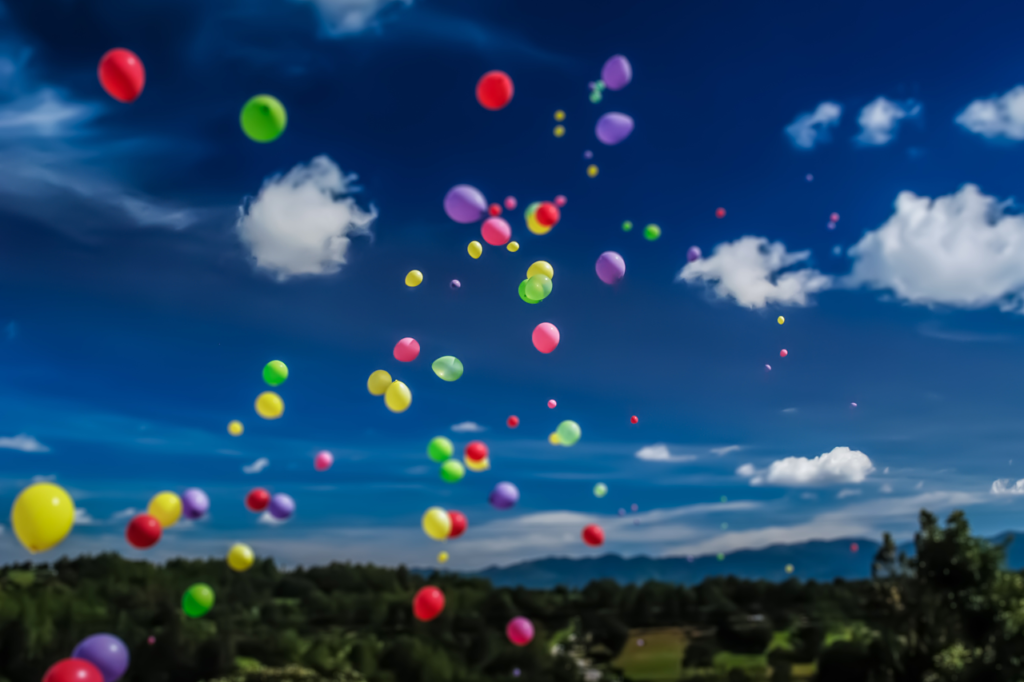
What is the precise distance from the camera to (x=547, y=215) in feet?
19.8

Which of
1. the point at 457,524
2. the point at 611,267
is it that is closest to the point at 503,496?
the point at 457,524

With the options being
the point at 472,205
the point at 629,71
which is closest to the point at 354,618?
the point at 472,205

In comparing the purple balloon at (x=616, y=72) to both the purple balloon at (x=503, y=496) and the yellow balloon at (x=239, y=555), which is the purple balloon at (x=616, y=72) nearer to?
the purple balloon at (x=503, y=496)

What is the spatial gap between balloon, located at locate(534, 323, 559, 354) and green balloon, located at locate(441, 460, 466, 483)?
1.20m

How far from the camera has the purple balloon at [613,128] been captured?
584 centimetres

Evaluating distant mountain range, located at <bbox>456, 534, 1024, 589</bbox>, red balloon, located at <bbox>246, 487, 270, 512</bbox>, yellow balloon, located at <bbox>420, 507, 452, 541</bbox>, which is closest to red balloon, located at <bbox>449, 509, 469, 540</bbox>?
yellow balloon, located at <bbox>420, 507, 452, 541</bbox>

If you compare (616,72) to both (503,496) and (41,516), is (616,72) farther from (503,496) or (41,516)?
(41,516)

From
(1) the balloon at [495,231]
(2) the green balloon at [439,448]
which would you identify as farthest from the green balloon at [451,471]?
(1) the balloon at [495,231]

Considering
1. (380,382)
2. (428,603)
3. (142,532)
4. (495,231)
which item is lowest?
(428,603)

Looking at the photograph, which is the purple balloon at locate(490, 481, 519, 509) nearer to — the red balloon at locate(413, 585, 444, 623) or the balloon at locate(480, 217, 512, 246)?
the red balloon at locate(413, 585, 444, 623)

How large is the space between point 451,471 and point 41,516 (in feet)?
9.56

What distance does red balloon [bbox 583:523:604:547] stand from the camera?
20.8ft

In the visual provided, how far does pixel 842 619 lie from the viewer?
948 centimetres

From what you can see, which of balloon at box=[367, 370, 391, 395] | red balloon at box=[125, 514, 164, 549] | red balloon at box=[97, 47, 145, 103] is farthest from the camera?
balloon at box=[367, 370, 391, 395]
